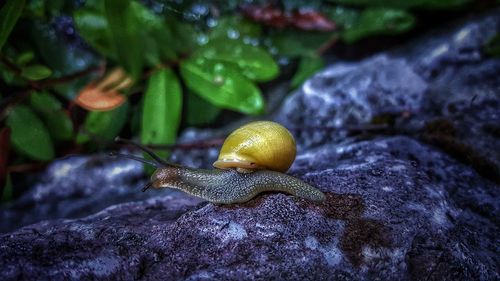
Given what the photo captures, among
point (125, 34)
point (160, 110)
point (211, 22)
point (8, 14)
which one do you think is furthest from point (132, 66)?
point (211, 22)

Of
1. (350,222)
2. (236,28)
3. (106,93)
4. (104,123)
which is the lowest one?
(104,123)

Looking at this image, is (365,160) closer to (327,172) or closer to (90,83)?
(327,172)

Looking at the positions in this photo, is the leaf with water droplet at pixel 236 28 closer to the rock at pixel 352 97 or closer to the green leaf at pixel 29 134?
the rock at pixel 352 97

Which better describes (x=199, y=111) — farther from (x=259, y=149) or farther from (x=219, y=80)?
(x=259, y=149)

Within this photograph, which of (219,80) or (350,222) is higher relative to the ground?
(219,80)

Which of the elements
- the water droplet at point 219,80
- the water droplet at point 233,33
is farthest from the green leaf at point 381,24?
the water droplet at point 219,80

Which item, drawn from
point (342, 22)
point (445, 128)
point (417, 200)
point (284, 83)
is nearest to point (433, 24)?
point (342, 22)
